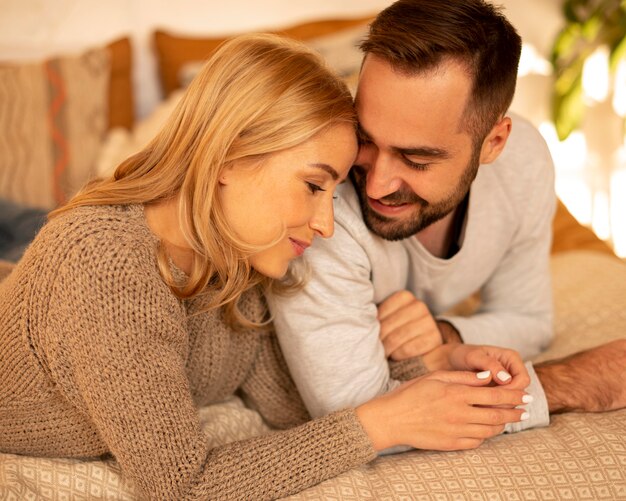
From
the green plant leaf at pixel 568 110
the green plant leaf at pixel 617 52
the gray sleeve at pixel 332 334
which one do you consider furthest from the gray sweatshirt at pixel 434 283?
the green plant leaf at pixel 568 110

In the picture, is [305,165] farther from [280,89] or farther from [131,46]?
[131,46]

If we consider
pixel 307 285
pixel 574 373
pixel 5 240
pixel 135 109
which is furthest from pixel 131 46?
pixel 574 373

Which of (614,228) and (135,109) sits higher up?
(135,109)

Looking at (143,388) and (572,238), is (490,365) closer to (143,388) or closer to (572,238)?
(143,388)

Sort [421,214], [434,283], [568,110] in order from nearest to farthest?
[421,214] → [434,283] → [568,110]

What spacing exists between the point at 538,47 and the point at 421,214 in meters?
2.21

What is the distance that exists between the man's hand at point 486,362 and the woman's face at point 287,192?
0.37 m

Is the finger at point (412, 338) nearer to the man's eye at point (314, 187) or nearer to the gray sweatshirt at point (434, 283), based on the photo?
the gray sweatshirt at point (434, 283)

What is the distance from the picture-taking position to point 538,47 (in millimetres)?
3266

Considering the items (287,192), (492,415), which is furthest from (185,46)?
(492,415)

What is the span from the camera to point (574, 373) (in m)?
1.38

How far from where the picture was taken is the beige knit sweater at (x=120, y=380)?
1.06 metres

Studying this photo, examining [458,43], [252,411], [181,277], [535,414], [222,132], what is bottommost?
[252,411]

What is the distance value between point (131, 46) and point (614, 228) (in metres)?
2.18
